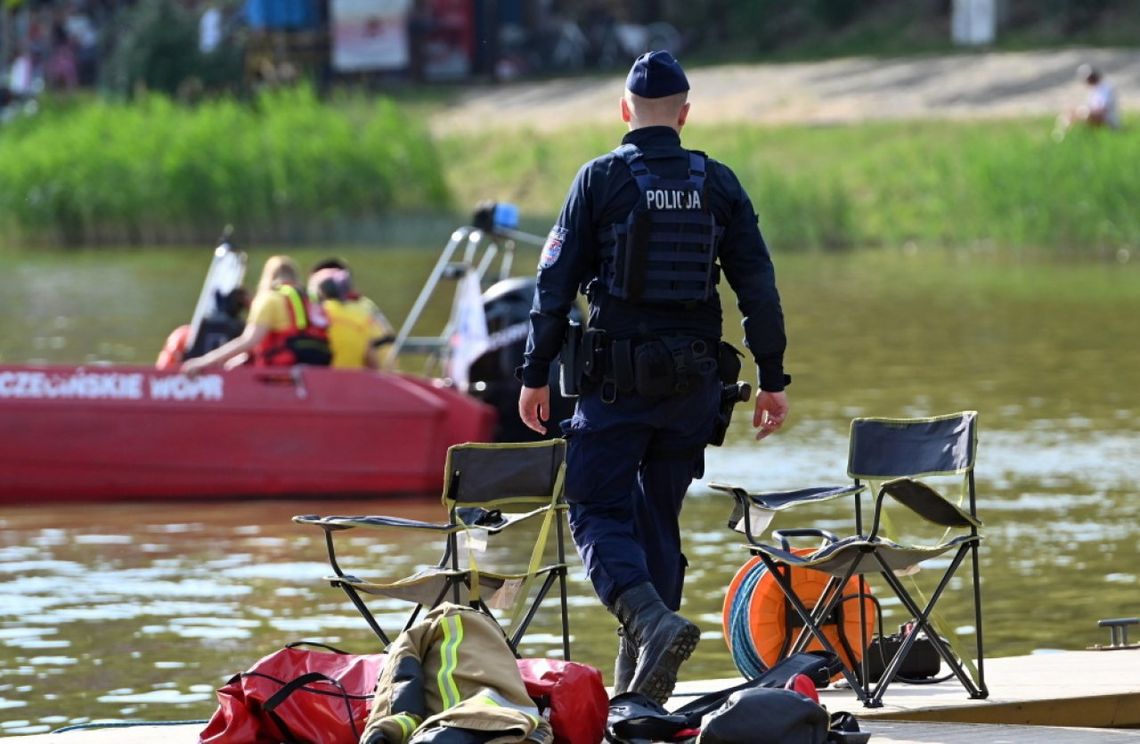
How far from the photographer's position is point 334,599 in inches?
445

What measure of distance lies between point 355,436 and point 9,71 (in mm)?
41749

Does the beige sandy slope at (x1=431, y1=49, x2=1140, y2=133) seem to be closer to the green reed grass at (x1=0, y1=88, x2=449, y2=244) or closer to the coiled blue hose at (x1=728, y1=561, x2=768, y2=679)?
the green reed grass at (x1=0, y1=88, x2=449, y2=244)

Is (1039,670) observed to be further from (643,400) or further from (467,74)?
(467,74)

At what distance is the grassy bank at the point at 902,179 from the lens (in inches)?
1214

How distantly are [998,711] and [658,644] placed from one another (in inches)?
40.2

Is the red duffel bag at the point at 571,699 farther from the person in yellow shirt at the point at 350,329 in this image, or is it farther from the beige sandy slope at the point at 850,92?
the beige sandy slope at the point at 850,92

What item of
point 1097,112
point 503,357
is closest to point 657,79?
point 503,357

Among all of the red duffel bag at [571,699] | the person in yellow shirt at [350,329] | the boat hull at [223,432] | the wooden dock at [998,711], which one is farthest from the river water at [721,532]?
the red duffel bag at [571,699]

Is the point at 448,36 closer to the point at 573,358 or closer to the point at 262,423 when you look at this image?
the point at 262,423

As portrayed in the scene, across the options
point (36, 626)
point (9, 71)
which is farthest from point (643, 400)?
point (9, 71)

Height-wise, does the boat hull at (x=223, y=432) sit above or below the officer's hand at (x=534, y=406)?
below

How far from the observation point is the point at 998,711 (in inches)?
284

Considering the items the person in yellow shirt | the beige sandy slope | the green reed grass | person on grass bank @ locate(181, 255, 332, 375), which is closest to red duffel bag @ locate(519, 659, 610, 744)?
person on grass bank @ locate(181, 255, 332, 375)

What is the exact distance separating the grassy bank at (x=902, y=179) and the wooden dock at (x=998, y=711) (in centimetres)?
2336
